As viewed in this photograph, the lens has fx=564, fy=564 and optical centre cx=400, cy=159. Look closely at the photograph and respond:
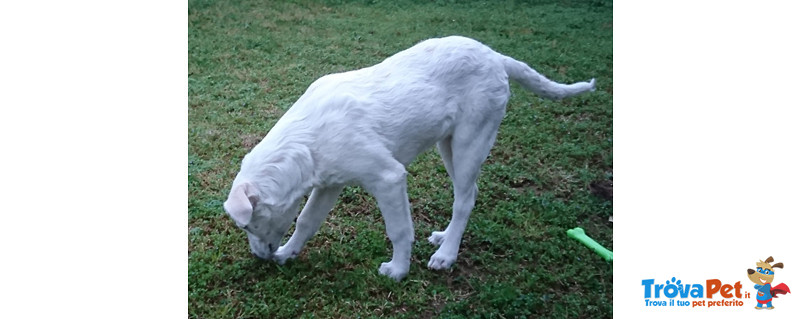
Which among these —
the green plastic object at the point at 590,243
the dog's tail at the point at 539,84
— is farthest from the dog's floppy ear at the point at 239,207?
the green plastic object at the point at 590,243

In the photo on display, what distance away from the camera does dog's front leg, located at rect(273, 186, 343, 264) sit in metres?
3.26

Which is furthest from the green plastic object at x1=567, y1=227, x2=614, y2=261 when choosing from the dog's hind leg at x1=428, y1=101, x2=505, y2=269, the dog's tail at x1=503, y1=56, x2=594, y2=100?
the dog's tail at x1=503, y1=56, x2=594, y2=100

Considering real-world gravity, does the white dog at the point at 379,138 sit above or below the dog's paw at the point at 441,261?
above

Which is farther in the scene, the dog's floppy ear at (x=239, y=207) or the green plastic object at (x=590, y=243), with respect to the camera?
the green plastic object at (x=590, y=243)

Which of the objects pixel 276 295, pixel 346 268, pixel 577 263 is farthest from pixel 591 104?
pixel 276 295

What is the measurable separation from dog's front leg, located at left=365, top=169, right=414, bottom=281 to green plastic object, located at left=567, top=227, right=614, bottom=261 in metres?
1.25

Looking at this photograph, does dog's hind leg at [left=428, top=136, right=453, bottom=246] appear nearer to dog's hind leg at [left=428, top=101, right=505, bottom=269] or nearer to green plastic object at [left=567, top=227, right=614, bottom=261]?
dog's hind leg at [left=428, top=101, right=505, bottom=269]

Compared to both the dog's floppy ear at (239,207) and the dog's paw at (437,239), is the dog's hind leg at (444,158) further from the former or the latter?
the dog's floppy ear at (239,207)

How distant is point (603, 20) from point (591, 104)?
4.16ft
